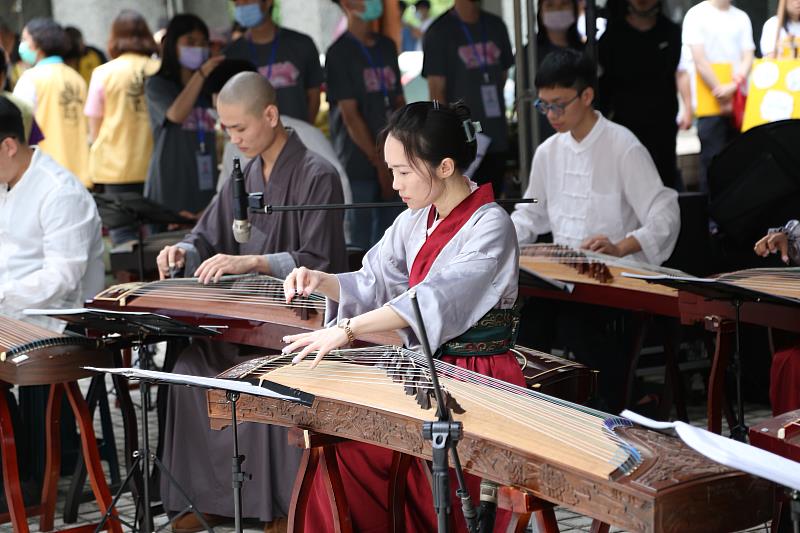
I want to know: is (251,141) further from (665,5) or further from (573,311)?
(665,5)

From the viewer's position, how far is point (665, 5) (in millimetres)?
6859

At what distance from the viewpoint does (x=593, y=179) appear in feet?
18.0

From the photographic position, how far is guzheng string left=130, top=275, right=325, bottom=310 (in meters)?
4.27

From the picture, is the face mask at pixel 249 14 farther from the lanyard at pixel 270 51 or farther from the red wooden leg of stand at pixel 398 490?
the red wooden leg of stand at pixel 398 490

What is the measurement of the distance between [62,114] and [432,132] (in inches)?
224

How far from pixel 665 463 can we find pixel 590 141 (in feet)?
10.5

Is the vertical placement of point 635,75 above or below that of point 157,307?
above

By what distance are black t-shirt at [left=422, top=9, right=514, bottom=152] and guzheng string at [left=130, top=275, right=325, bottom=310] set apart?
3355mm

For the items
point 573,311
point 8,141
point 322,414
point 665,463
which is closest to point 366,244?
point 573,311

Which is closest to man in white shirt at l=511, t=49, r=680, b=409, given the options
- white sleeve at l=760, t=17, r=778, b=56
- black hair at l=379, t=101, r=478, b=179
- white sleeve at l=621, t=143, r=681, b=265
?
white sleeve at l=621, t=143, r=681, b=265

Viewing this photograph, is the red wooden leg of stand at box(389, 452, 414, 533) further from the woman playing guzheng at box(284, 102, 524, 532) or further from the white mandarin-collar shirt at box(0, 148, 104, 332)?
the white mandarin-collar shirt at box(0, 148, 104, 332)

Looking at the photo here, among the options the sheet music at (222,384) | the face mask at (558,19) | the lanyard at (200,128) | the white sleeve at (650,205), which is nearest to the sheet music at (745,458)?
the sheet music at (222,384)

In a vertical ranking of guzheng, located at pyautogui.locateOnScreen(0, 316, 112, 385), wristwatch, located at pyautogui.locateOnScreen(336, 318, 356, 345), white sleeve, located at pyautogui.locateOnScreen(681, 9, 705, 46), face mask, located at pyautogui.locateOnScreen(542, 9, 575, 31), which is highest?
face mask, located at pyautogui.locateOnScreen(542, 9, 575, 31)

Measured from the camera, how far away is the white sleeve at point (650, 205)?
5.26 metres
